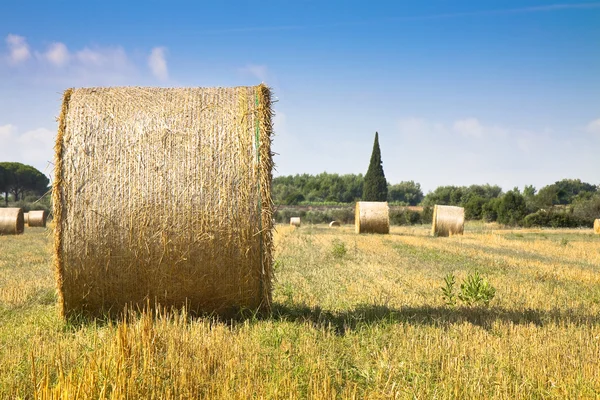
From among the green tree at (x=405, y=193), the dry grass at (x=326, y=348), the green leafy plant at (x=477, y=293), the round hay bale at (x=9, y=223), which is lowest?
the dry grass at (x=326, y=348)

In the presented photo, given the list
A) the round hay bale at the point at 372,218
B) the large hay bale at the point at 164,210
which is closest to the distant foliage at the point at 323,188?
the round hay bale at the point at 372,218

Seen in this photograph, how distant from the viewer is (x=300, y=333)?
6.33 m

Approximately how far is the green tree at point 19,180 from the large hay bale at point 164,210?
207 ft

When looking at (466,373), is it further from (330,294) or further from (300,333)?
(330,294)

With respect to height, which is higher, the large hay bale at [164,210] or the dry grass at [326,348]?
the large hay bale at [164,210]

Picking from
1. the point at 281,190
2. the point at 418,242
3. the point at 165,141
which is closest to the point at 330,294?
the point at 165,141

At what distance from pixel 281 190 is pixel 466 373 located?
83518mm

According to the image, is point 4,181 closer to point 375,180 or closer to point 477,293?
point 375,180

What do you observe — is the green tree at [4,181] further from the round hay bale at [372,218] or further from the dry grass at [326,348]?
the dry grass at [326,348]

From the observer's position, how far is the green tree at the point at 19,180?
211ft

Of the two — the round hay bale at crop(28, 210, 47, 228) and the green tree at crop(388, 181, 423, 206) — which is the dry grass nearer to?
the round hay bale at crop(28, 210, 47, 228)

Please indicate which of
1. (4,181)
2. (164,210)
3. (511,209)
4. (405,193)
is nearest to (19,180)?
(4,181)

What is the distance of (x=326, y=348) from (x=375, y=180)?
5608 centimetres

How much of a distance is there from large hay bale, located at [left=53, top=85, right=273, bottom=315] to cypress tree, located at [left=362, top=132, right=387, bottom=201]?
175 ft
